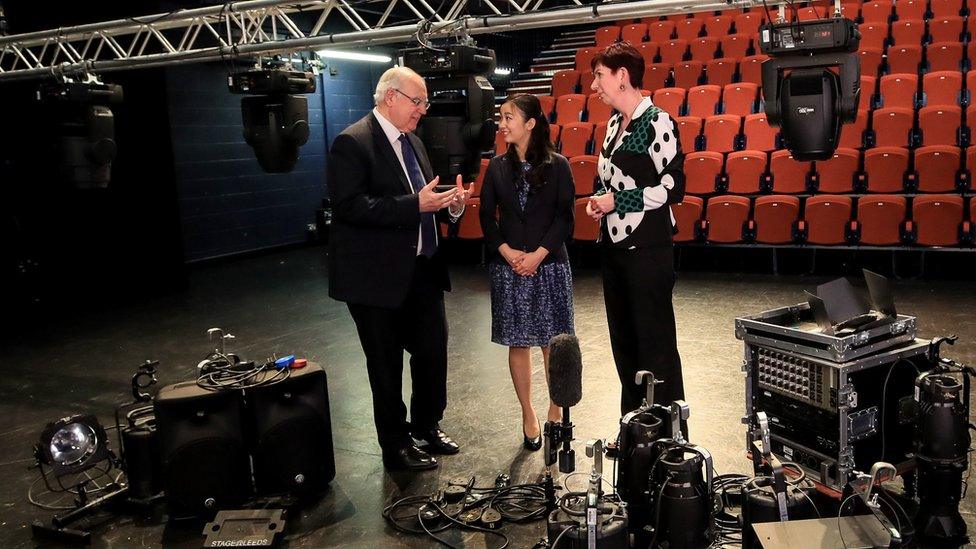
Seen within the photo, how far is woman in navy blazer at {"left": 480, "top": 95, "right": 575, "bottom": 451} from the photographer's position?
313 cm

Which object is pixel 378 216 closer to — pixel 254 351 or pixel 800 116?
pixel 800 116

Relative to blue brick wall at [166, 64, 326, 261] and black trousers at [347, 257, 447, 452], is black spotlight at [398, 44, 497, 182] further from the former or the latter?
blue brick wall at [166, 64, 326, 261]

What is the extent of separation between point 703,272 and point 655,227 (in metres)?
4.39

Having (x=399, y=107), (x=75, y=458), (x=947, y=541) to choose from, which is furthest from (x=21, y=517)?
(x=947, y=541)

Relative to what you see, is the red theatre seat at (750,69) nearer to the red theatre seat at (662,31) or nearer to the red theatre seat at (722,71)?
the red theatre seat at (722,71)

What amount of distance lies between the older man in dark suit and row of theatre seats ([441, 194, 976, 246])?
305cm

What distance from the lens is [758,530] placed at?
1.85 m

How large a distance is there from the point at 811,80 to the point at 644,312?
1.03 m

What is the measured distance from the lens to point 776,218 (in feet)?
21.4

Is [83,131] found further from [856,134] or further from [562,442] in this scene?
[856,134]

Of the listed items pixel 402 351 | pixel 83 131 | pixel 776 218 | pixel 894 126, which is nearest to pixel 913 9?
pixel 894 126

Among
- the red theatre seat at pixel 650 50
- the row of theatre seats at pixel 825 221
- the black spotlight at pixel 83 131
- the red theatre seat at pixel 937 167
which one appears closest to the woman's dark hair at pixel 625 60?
the row of theatre seats at pixel 825 221

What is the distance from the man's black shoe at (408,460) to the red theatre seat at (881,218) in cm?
451

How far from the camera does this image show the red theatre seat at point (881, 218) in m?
6.09
